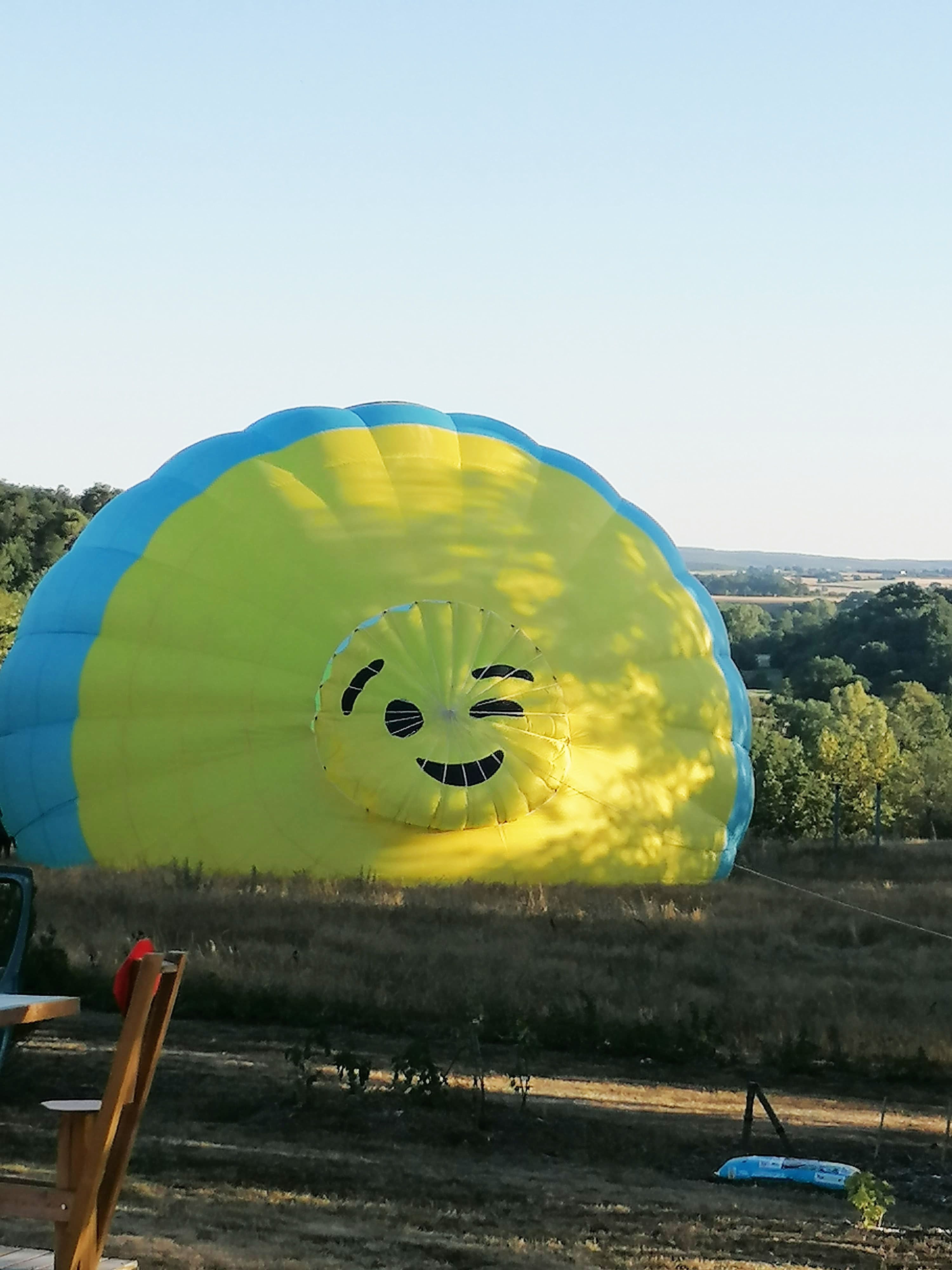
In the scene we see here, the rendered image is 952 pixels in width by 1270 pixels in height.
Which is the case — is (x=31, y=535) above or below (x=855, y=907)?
above

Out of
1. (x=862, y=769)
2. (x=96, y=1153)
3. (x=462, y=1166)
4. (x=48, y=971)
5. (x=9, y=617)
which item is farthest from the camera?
(x=862, y=769)

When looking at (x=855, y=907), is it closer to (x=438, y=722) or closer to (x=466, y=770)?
(x=466, y=770)

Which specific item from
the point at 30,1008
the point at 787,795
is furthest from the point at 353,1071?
the point at 787,795

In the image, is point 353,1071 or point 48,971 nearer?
point 353,1071

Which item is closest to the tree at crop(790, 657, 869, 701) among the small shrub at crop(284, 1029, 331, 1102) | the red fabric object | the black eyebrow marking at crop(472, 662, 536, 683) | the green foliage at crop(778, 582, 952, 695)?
the green foliage at crop(778, 582, 952, 695)

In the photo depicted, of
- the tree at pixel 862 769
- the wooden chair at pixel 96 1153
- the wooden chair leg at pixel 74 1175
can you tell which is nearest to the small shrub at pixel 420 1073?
the wooden chair at pixel 96 1153

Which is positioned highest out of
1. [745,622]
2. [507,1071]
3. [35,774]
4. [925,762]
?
[745,622]
